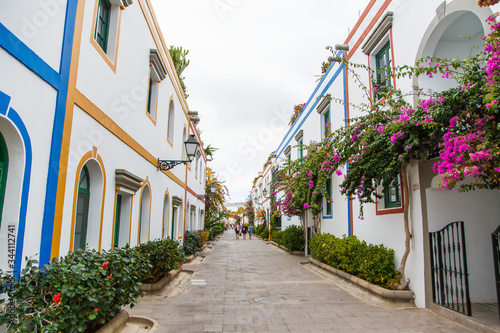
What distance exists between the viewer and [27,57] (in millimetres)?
3508

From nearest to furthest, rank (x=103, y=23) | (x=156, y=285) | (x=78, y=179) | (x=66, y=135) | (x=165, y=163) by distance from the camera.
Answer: (x=66, y=135) < (x=78, y=179) < (x=103, y=23) < (x=156, y=285) < (x=165, y=163)

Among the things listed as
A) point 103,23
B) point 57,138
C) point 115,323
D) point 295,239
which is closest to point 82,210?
point 57,138

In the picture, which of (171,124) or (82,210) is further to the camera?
(171,124)

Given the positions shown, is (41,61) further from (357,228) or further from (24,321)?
(357,228)

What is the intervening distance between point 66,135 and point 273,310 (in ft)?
14.4

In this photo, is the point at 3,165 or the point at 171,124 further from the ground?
the point at 171,124

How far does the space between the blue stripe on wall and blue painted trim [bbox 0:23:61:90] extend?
0.56 meters

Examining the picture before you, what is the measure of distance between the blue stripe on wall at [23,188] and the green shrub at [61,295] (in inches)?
5.3

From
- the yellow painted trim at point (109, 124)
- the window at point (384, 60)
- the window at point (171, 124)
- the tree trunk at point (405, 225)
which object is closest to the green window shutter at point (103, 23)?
the yellow painted trim at point (109, 124)

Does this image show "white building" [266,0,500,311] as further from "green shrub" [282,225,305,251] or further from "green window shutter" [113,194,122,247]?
"green shrub" [282,225,305,251]

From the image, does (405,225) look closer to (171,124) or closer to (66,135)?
(66,135)

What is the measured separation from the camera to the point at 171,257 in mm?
7824

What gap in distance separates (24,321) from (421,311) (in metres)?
5.84

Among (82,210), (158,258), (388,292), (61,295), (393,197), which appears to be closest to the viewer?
(61,295)
